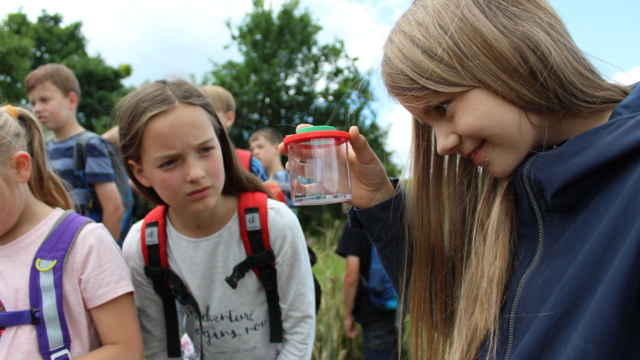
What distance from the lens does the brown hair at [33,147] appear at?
184 cm

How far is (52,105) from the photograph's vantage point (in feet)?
12.4

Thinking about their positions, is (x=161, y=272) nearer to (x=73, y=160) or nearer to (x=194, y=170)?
(x=194, y=170)

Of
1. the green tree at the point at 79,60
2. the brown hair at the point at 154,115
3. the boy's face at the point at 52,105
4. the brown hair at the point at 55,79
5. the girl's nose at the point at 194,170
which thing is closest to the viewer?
the girl's nose at the point at 194,170

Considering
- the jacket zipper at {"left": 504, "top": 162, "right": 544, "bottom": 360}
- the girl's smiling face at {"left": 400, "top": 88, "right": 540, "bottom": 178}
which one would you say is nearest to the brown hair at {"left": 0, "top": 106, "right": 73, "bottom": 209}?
the girl's smiling face at {"left": 400, "top": 88, "right": 540, "bottom": 178}

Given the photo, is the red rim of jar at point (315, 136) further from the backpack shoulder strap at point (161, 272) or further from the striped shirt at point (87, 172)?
the striped shirt at point (87, 172)

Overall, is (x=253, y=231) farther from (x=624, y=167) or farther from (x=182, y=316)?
(x=624, y=167)

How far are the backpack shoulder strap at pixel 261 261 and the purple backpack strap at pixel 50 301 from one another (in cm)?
62

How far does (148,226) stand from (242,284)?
0.51 meters

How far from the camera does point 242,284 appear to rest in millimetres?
2006

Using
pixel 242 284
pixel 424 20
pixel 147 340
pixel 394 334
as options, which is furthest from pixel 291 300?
pixel 394 334

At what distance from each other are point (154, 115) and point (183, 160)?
0.80 feet

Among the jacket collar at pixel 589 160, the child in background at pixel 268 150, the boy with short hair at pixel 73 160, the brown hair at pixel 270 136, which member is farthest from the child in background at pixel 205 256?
the brown hair at pixel 270 136

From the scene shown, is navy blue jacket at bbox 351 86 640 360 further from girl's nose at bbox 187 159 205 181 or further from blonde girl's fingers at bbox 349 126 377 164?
girl's nose at bbox 187 159 205 181

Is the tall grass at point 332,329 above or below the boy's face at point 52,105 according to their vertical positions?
below
